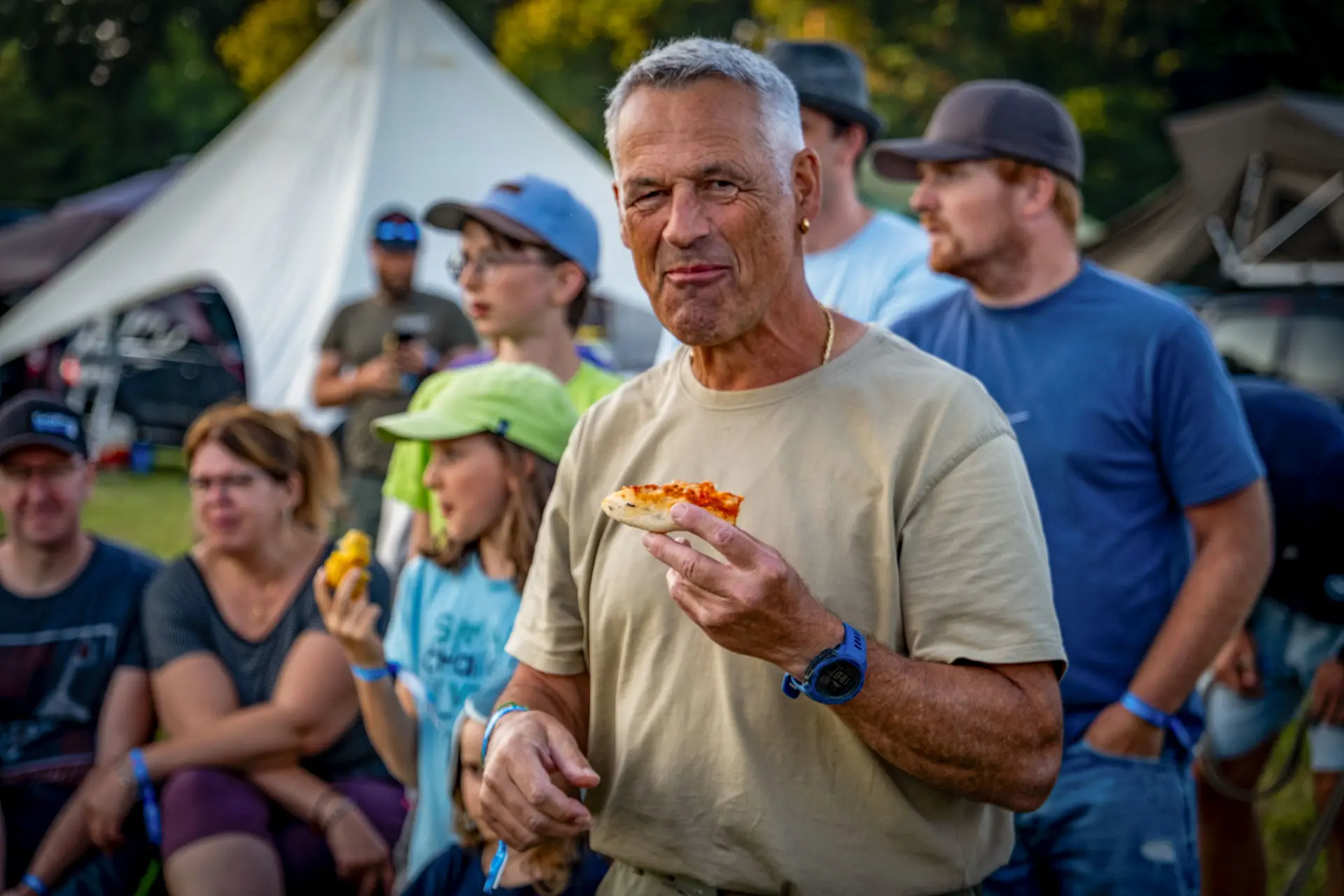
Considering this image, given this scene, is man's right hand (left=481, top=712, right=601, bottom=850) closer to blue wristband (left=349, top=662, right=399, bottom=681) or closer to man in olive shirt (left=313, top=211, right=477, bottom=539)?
blue wristband (left=349, top=662, right=399, bottom=681)

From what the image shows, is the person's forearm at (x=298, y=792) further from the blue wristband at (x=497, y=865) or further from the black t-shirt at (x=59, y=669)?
the blue wristband at (x=497, y=865)

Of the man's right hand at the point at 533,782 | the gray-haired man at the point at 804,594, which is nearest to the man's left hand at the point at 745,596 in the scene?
the gray-haired man at the point at 804,594

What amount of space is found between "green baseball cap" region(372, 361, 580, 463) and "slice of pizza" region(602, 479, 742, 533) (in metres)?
1.48

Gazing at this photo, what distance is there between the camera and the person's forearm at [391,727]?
3.24m

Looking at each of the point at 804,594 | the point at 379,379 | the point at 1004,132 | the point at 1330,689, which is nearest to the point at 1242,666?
the point at 1330,689

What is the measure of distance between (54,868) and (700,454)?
8.75ft

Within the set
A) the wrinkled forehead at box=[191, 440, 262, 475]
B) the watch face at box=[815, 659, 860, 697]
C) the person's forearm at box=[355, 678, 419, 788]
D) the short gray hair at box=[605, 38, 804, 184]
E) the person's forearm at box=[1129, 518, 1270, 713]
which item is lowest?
the person's forearm at box=[355, 678, 419, 788]

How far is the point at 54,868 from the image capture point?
12.2ft

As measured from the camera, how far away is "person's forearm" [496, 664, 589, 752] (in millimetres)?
2127

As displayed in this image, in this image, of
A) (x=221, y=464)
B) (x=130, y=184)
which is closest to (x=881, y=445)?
(x=221, y=464)

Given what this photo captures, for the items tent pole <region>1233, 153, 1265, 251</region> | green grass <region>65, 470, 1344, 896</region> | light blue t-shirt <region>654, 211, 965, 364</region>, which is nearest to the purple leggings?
light blue t-shirt <region>654, 211, 965, 364</region>

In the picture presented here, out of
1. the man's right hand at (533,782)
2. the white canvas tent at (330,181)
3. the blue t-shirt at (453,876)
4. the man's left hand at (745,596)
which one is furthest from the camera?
the white canvas tent at (330,181)

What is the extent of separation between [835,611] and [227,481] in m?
2.67

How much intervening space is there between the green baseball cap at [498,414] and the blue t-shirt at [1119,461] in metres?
1.10
